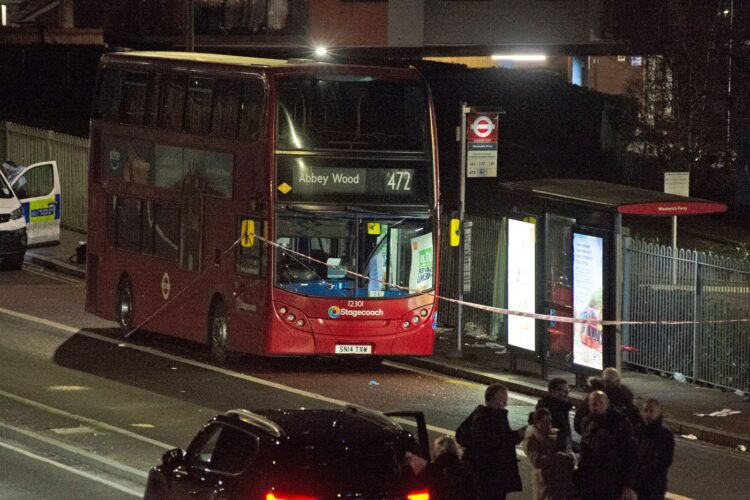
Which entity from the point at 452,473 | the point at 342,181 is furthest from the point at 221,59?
the point at 452,473

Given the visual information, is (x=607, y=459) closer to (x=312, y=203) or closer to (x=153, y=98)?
(x=312, y=203)

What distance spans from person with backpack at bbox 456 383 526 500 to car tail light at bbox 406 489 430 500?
4.08 ft

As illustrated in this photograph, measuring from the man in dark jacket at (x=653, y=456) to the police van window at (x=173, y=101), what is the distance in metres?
11.7

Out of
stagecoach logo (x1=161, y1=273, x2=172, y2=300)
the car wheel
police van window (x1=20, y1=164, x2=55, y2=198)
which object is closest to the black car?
stagecoach logo (x1=161, y1=273, x2=172, y2=300)

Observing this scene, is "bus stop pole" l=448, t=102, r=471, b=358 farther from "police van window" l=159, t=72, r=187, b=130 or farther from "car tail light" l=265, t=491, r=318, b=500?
"car tail light" l=265, t=491, r=318, b=500

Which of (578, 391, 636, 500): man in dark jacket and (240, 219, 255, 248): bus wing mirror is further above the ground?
(240, 219, 255, 248): bus wing mirror

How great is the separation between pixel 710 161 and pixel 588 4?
10.5 m

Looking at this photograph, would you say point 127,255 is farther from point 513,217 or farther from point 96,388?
point 513,217

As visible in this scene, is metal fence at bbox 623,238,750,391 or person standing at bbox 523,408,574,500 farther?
metal fence at bbox 623,238,750,391

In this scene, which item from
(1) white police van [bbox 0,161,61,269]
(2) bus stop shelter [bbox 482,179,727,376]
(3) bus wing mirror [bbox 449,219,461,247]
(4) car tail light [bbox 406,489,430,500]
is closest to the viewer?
(4) car tail light [bbox 406,489,430,500]

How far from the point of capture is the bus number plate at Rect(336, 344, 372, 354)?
20.0 m

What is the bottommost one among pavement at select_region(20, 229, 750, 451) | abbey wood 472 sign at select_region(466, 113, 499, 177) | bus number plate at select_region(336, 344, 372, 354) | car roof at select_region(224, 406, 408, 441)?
pavement at select_region(20, 229, 750, 451)

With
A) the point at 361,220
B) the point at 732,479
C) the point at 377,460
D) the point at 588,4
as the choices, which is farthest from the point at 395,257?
the point at 588,4

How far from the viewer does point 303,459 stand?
927cm
